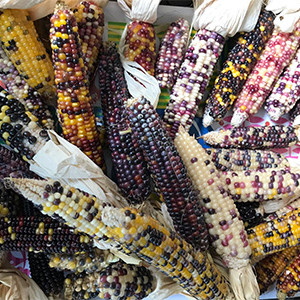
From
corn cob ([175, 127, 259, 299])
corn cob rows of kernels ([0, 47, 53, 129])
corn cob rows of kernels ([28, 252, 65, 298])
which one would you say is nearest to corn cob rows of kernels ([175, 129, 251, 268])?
corn cob ([175, 127, 259, 299])

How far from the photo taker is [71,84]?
1378mm

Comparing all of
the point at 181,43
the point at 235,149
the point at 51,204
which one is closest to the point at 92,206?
the point at 51,204

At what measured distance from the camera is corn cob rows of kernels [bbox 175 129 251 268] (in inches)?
59.0

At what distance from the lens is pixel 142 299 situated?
1582mm

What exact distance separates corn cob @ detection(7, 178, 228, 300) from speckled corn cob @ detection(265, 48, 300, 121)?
0.93 meters

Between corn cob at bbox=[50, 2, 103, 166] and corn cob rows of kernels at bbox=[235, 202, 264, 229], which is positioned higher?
corn cob at bbox=[50, 2, 103, 166]

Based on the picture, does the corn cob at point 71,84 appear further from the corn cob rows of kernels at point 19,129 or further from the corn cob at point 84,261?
the corn cob at point 84,261

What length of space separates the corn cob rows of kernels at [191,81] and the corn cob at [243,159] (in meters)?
0.22

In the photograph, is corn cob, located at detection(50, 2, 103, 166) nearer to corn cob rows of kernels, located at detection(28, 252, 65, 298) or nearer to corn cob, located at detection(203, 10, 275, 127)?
corn cob rows of kernels, located at detection(28, 252, 65, 298)

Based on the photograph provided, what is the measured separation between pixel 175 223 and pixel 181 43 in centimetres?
94

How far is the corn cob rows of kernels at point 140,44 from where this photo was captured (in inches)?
64.2

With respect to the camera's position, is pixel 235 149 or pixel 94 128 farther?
pixel 235 149

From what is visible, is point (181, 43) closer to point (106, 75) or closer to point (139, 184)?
point (106, 75)

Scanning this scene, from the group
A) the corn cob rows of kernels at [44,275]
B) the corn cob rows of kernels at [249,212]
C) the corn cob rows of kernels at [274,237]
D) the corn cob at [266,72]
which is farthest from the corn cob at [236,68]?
the corn cob rows of kernels at [44,275]
